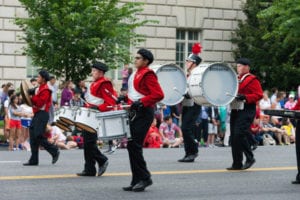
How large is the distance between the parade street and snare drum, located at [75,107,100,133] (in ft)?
2.76

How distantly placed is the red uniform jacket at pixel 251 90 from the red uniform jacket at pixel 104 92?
8.77ft

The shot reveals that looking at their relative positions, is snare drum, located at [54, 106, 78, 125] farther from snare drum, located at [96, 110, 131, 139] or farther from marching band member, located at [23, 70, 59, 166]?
marching band member, located at [23, 70, 59, 166]

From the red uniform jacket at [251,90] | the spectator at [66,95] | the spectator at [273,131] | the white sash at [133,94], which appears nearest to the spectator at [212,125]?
the spectator at [273,131]

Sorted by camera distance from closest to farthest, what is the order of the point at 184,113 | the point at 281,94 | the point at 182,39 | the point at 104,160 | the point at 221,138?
the point at 104,160 → the point at 184,113 → the point at 221,138 → the point at 281,94 → the point at 182,39

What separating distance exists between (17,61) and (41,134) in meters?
16.3

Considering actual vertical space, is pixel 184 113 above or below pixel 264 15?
below

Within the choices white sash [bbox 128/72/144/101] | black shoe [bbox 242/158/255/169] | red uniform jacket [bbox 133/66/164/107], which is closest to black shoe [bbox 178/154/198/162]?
black shoe [bbox 242/158/255/169]

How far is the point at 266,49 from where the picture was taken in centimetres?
3741

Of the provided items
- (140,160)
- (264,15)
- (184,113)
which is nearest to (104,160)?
(140,160)

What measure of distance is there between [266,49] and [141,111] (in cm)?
2471

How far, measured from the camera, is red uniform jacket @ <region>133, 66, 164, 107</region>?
1315cm

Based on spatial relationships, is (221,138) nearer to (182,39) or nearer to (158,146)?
(158,146)

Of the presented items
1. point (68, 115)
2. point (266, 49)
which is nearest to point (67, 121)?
point (68, 115)

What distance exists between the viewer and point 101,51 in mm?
29734
